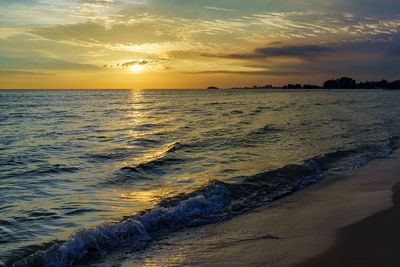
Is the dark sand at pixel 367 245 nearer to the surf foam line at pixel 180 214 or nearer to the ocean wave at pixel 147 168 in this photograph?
the surf foam line at pixel 180 214

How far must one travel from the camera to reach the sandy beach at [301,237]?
4516 mm

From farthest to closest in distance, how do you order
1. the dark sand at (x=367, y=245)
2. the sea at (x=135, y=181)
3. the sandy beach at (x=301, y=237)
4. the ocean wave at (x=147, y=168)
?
the ocean wave at (x=147, y=168)
the sea at (x=135, y=181)
the sandy beach at (x=301, y=237)
the dark sand at (x=367, y=245)

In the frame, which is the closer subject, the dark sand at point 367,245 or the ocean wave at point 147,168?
the dark sand at point 367,245

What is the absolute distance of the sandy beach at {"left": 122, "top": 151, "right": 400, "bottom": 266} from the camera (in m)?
4.52

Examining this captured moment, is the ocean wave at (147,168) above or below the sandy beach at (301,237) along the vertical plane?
above

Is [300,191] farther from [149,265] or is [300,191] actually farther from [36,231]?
[36,231]

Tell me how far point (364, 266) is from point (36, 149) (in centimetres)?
1401

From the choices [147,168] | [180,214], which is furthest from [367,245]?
[147,168]

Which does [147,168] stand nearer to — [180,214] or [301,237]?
[180,214]

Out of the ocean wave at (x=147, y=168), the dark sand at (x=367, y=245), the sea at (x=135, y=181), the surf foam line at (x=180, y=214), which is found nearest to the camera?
the dark sand at (x=367, y=245)

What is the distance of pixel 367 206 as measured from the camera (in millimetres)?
6758

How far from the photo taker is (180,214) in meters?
6.65

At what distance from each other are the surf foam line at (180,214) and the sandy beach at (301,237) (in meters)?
0.42

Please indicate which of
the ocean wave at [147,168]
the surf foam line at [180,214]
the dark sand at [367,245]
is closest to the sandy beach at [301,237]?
the dark sand at [367,245]
